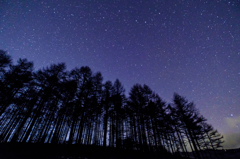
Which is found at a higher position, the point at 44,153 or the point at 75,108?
the point at 75,108

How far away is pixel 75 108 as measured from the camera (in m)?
12.7

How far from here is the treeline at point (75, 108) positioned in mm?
13742

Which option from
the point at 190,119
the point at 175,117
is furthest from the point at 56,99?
the point at 190,119

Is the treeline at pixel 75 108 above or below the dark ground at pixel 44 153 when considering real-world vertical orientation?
above

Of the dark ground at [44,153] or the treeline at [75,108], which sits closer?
the dark ground at [44,153]

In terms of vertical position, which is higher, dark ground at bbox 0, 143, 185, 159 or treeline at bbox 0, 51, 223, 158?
treeline at bbox 0, 51, 223, 158

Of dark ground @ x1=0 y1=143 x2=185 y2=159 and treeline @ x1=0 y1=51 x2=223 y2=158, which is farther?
treeline @ x1=0 y1=51 x2=223 y2=158

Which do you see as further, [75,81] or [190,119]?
[190,119]

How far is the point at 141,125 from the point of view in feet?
54.1

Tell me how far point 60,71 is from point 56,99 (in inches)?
195

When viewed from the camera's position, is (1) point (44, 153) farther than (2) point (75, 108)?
No

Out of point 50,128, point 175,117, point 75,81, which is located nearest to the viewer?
point 75,81

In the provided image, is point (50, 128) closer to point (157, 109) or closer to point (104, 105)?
point (104, 105)

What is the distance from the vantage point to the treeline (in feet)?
45.1
